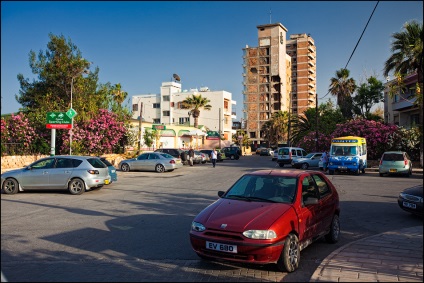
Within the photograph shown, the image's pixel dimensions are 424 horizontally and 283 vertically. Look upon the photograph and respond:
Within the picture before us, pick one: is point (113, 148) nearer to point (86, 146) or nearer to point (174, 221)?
point (86, 146)

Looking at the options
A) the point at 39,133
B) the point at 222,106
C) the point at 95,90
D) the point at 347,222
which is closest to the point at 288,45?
the point at 222,106

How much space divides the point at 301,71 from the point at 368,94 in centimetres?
5489

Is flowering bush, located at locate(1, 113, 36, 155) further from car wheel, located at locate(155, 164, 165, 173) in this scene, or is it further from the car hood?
the car hood

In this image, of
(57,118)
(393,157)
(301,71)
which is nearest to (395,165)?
(393,157)

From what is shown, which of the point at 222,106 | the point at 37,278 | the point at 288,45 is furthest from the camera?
the point at 288,45

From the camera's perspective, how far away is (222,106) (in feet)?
256

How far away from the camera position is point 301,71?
107 meters

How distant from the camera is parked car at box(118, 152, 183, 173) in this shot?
27.9 meters

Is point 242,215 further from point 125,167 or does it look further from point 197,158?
point 197,158

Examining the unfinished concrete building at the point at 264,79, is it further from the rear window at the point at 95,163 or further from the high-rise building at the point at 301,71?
the rear window at the point at 95,163

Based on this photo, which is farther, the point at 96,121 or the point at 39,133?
the point at 96,121

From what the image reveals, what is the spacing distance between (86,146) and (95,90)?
7.42m

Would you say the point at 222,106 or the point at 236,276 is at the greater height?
the point at 222,106

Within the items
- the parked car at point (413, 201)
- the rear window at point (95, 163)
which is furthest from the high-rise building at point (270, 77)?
the parked car at point (413, 201)
